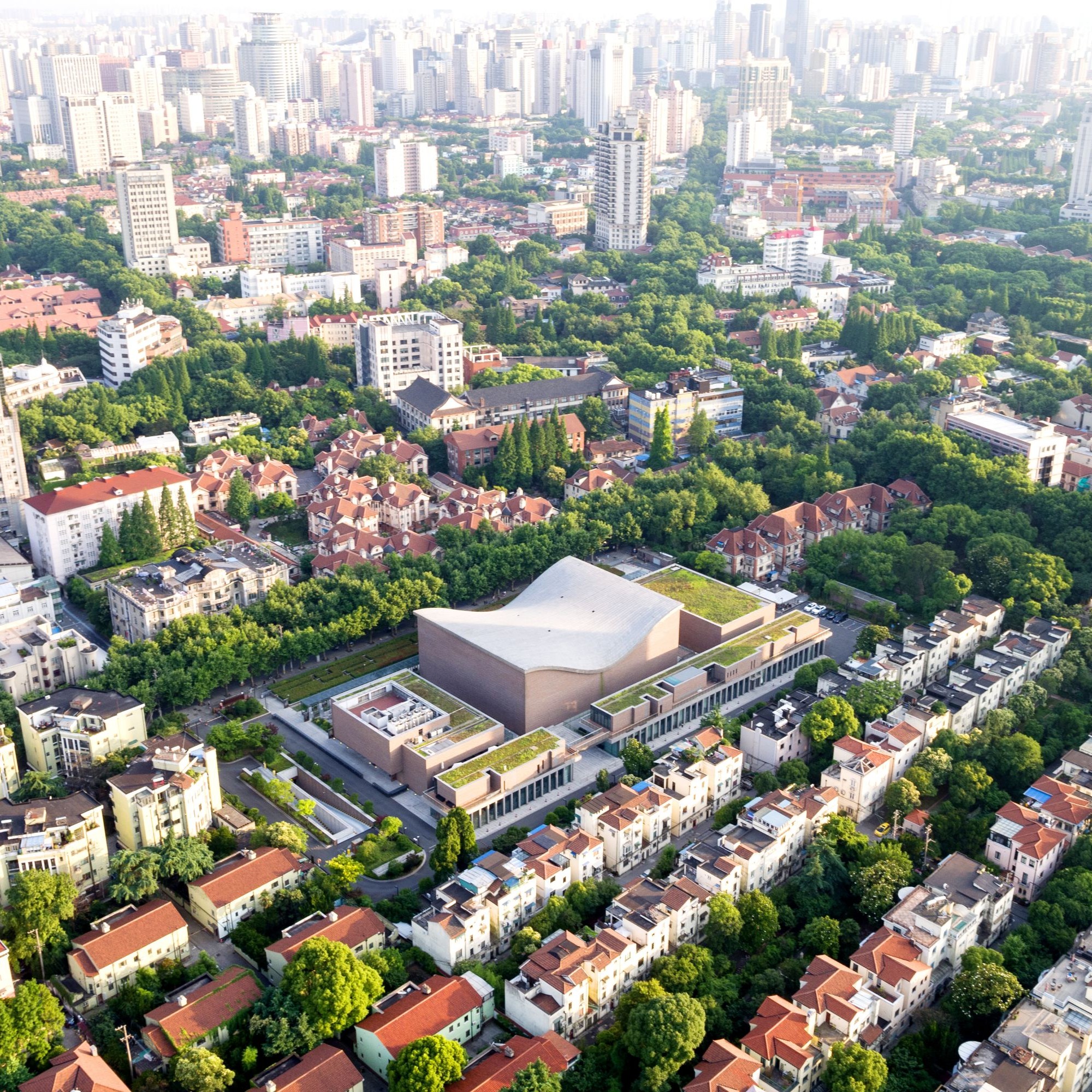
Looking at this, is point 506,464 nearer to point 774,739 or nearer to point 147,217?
point 774,739

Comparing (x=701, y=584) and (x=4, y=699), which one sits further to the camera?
(x=701, y=584)

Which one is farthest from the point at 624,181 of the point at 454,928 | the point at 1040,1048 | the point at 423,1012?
the point at 1040,1048

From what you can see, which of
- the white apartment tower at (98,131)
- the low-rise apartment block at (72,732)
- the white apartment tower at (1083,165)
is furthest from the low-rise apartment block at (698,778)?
the white apartment tower at (98,131)

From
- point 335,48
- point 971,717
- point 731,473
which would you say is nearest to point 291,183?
point 731,473

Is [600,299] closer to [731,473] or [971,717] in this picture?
[731,473]

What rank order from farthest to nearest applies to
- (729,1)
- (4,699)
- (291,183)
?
(729,1), (291,183), (4,699)

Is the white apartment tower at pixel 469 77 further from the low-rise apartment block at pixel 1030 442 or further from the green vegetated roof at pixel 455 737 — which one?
the green vegetated roof at pixel 455 737
